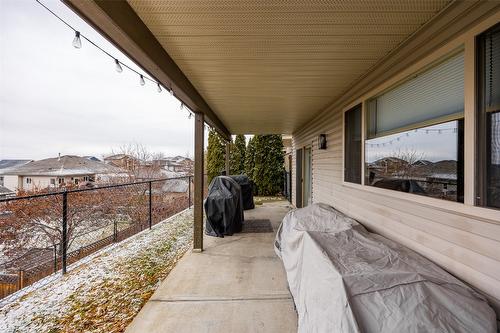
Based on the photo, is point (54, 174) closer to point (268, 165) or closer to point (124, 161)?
point (124, 161)

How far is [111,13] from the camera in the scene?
5.03 feet

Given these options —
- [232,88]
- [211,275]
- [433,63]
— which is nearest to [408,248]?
[433,63]

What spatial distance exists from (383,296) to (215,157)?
1205 cm

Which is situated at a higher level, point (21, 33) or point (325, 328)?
point (21, 33)

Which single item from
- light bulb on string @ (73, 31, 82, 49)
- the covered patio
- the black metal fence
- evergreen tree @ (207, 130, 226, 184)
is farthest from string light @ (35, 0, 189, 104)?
evergreen tree @ (207, 130, 226, 184)

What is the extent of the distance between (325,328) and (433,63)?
2.10 m

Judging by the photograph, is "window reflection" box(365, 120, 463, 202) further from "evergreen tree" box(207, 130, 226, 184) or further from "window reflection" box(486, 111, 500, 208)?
"evergreen tree" box(207, 130, 226, 184)

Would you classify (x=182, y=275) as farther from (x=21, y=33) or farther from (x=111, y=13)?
(x=21, y=33)

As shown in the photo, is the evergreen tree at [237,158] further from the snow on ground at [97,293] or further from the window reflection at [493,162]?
the window reflection at [493,162]

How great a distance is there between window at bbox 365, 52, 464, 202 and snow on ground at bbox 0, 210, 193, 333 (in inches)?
116

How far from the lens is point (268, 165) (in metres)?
11.9

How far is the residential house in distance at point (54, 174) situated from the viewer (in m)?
7.58

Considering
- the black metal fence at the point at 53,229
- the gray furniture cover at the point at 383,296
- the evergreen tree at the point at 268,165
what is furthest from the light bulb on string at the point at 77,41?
the evergreen tree at the point at 268,165

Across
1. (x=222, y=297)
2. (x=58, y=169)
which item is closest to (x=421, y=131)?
(x=222, y=297)
